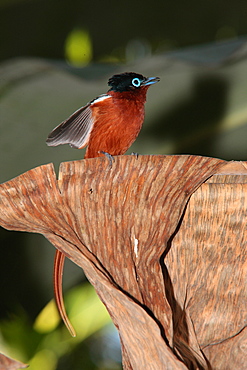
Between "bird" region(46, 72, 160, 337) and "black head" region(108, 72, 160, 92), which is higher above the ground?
"black head" region(108, 72, 160, 92)

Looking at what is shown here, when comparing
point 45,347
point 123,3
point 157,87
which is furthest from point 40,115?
point 45,347

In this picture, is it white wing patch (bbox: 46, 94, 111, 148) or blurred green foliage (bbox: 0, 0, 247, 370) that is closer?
white wing patch (bbox: 46, 94, 111, 148)

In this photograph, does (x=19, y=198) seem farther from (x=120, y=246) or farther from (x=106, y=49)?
(x=106, y=49)

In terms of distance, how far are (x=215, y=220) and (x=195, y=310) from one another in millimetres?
104

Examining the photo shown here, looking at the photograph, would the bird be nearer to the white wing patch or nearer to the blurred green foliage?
the white wing patch

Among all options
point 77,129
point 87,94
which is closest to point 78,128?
point 77,129

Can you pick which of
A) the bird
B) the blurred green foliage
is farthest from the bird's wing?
the blurred green foliage

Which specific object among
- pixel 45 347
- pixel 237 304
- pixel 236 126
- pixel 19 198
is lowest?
pixel 45 347

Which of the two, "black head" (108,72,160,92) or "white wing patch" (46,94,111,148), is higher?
"black head" (108,72,160,92)

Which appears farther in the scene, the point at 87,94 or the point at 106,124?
the point at 87,94

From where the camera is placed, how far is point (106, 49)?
119 cm

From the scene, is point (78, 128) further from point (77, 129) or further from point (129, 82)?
point (129, 82)

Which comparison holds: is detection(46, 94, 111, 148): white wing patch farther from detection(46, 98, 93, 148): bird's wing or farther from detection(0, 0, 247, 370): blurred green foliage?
detection(0, 0, 247, 370): blurred green foliage

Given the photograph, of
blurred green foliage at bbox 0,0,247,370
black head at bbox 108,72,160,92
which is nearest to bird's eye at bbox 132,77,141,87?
black head at bbox 108,72,160,92
